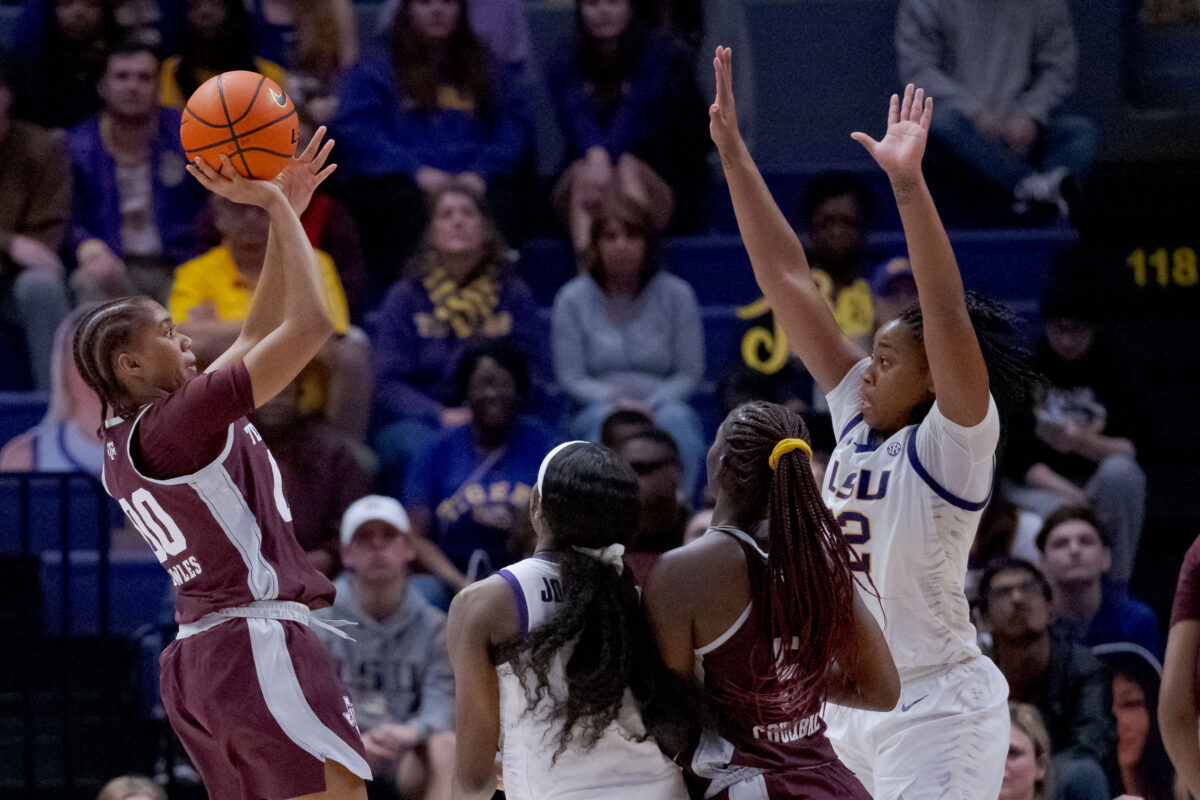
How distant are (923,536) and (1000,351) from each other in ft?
1.72

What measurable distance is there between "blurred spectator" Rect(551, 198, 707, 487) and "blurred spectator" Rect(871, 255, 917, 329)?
776 millimetres

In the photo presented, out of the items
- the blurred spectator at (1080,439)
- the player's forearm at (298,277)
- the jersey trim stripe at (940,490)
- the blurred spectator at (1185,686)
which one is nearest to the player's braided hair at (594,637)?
the player's forearm at (298,277)

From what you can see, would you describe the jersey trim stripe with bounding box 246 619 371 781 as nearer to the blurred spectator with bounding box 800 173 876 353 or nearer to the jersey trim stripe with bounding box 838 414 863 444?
the jersey trim stripe with bounding box 838 414 863 444

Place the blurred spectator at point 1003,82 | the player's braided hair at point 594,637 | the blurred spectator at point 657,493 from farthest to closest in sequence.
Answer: the blurred spectator at point 1003,82, the blurred spectator at point 657,493, the player's braided hair at point 594,637

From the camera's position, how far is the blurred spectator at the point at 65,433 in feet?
21.2

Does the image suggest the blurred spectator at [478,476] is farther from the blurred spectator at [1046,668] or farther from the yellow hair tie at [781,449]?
the yellow hair tie at [781,449]

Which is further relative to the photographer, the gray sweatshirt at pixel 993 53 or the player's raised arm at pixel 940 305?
the gray sweatshirt at pixel 993 53

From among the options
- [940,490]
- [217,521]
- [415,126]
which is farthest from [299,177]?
[415,126]

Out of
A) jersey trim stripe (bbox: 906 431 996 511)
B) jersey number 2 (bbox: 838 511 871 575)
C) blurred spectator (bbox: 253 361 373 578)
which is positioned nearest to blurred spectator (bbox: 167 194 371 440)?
blurred spectator (bbox: 253 361 373 578)

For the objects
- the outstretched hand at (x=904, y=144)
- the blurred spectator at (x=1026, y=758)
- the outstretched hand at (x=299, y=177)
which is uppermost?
the outstretched hand at (x=904, y=144)

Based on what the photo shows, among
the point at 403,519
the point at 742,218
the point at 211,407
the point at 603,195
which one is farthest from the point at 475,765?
the point at 603,195

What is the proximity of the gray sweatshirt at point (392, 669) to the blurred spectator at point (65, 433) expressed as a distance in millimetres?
1569

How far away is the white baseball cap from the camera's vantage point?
566 cm

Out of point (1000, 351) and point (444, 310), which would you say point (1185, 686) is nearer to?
point (1000, 351)
